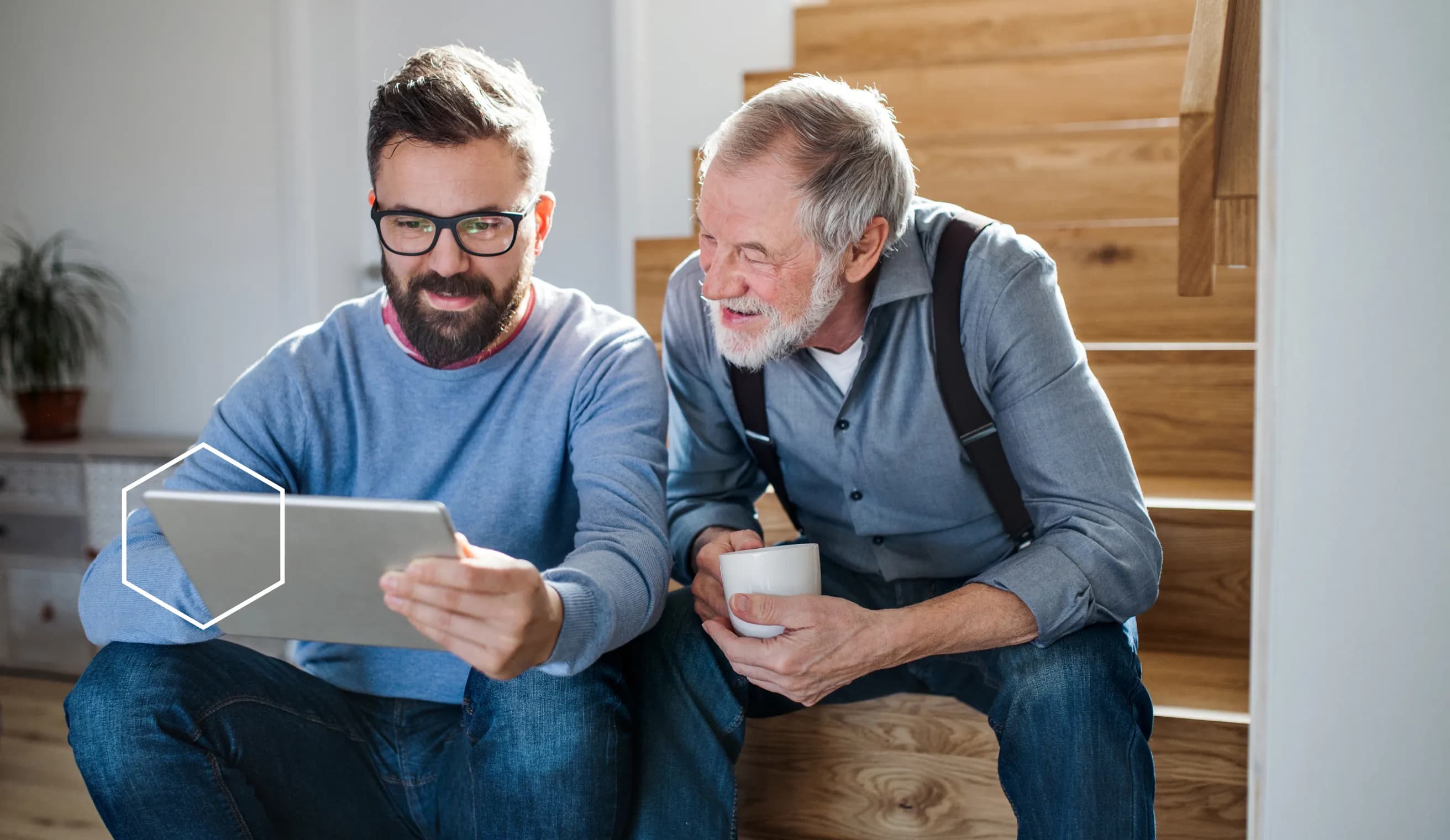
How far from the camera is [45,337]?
10.3 feet

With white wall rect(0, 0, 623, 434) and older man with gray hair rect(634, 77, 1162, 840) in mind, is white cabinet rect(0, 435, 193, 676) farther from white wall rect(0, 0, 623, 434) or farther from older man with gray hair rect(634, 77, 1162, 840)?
older man with gray hair rect(634, 77, 1162, 840)

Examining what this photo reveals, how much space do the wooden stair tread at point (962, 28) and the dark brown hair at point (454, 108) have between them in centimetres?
136

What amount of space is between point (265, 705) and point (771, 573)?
55cm

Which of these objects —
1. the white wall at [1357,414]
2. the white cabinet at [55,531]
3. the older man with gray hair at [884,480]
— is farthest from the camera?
the white cabinet at [55,531]

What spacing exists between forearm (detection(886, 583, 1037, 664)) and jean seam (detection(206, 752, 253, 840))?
0.65 metres

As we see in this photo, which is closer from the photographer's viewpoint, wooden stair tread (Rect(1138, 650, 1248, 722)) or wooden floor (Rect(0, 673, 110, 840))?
wooden stair tread (Rect(1138, 650, 1248, 722))

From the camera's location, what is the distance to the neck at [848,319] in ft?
4.55

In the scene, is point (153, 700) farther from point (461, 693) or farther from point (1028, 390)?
point (1028, 390)

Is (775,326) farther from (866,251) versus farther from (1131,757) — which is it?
(1131,757)

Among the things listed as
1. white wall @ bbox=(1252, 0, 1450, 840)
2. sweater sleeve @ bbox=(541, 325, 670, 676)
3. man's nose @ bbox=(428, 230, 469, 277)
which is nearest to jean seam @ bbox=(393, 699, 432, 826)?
sweater sleeve @ bbox=(541, 325, 670, 676)

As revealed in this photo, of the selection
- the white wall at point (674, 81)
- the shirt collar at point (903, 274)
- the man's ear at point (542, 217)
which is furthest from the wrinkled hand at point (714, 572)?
the white wall at point (674, 81)

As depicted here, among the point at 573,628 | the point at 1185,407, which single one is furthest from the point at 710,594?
the point at 1185,407

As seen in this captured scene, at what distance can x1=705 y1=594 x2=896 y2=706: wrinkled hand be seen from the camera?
107 cm

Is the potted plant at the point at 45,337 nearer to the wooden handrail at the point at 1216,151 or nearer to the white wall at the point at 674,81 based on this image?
the white wall at the point at 674,81
